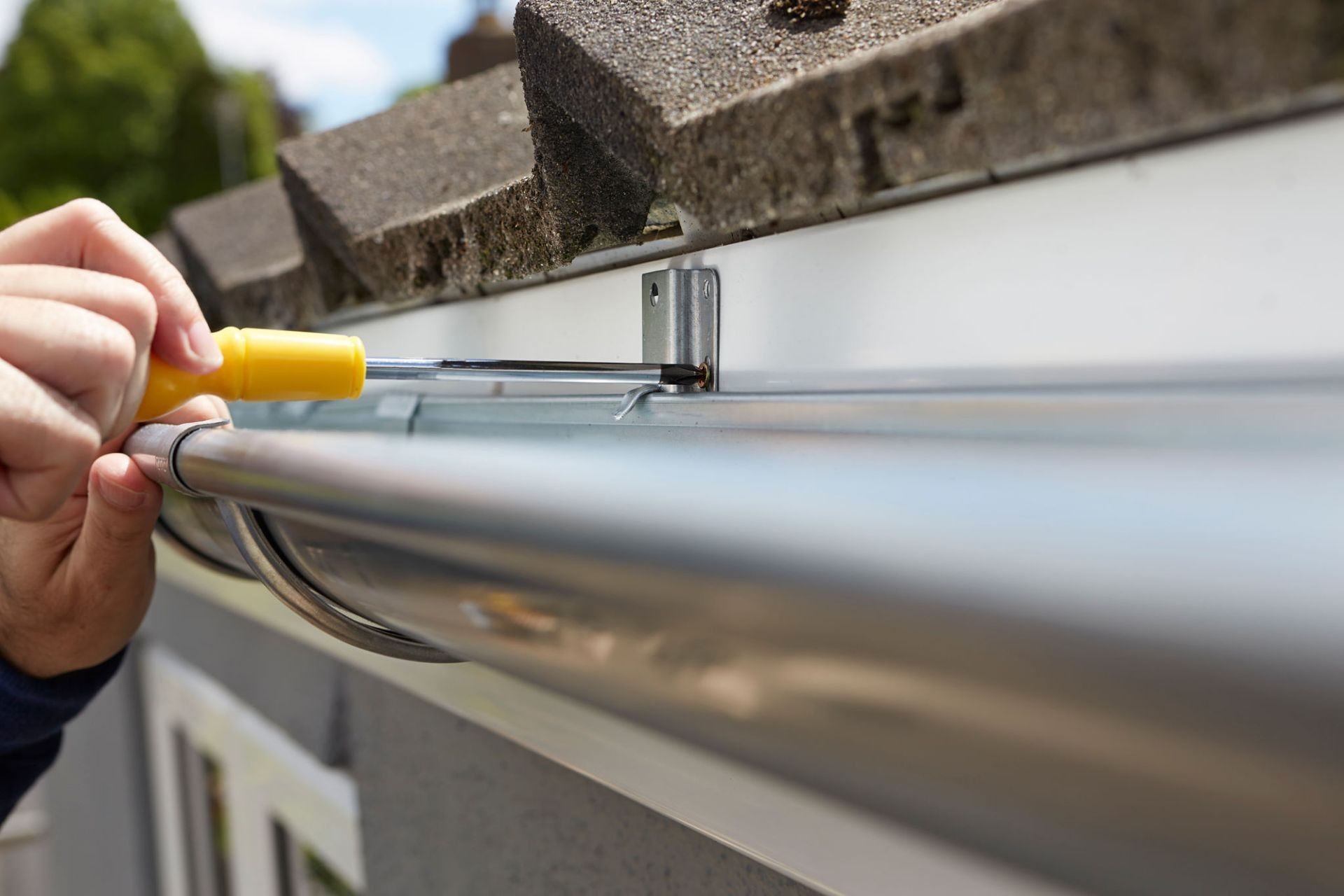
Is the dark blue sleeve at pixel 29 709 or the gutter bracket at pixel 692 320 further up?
the gutter bracket at pixel 692 320

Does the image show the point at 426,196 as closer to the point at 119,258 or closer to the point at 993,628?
the point at 119,258

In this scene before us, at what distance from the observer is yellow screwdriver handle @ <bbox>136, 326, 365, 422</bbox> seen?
0.48 m

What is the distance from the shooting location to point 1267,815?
0.20 meters

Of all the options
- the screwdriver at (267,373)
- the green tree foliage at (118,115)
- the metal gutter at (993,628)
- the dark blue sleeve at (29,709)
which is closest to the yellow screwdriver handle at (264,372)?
the screwdriver at (267,373)

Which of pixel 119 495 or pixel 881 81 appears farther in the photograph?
pixel 119 495

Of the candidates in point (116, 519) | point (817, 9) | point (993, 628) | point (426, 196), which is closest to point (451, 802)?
point (116, 519)

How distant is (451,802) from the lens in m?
1.12

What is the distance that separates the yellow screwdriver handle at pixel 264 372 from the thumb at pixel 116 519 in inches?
9.2

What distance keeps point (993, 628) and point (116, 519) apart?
68 centimetres

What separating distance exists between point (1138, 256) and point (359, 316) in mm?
872

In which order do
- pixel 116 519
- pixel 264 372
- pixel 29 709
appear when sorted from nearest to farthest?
pixel 264 372 < pixel 116 519 < pixel 29 709

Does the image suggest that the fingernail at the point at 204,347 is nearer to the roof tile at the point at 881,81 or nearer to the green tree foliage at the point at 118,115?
the roof tile at the point at 881,81

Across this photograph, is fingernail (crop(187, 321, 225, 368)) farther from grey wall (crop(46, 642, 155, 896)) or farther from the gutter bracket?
grey wall (crop(46, 642, 155, 896))

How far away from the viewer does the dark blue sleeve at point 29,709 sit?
2.89ft
